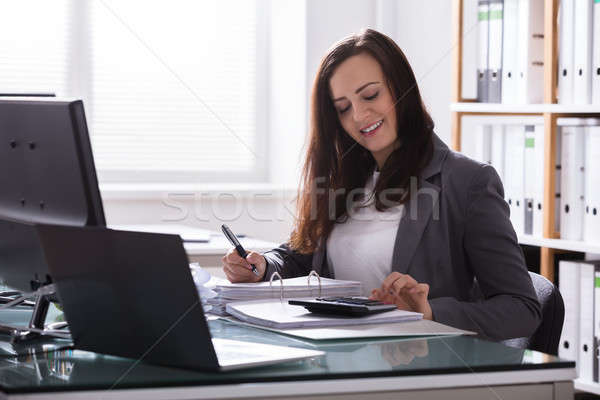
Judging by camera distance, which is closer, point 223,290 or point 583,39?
point 223,290

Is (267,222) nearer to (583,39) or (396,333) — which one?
(583,39)

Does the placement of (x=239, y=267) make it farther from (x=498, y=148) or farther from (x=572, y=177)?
(x=498, y=148)

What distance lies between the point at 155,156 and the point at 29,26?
0.81 meters

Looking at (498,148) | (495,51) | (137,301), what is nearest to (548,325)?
(137,301)

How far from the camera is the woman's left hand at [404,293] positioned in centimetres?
136

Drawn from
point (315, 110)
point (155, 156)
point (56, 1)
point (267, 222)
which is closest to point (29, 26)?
point (56, 1)

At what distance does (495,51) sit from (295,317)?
5.43ft

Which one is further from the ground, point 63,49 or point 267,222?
point 63,49

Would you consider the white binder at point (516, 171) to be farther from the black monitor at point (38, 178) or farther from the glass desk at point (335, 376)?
the black monitor at point (38, 178)

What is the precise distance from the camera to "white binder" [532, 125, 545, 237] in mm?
2447

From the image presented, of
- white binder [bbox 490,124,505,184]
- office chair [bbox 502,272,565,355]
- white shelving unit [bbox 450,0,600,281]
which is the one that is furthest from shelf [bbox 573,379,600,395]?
office chair [bbox 502,272,565,355]

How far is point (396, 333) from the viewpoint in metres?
1.16

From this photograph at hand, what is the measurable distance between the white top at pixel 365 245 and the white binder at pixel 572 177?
2.57 feet

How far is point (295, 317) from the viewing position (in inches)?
49.0
